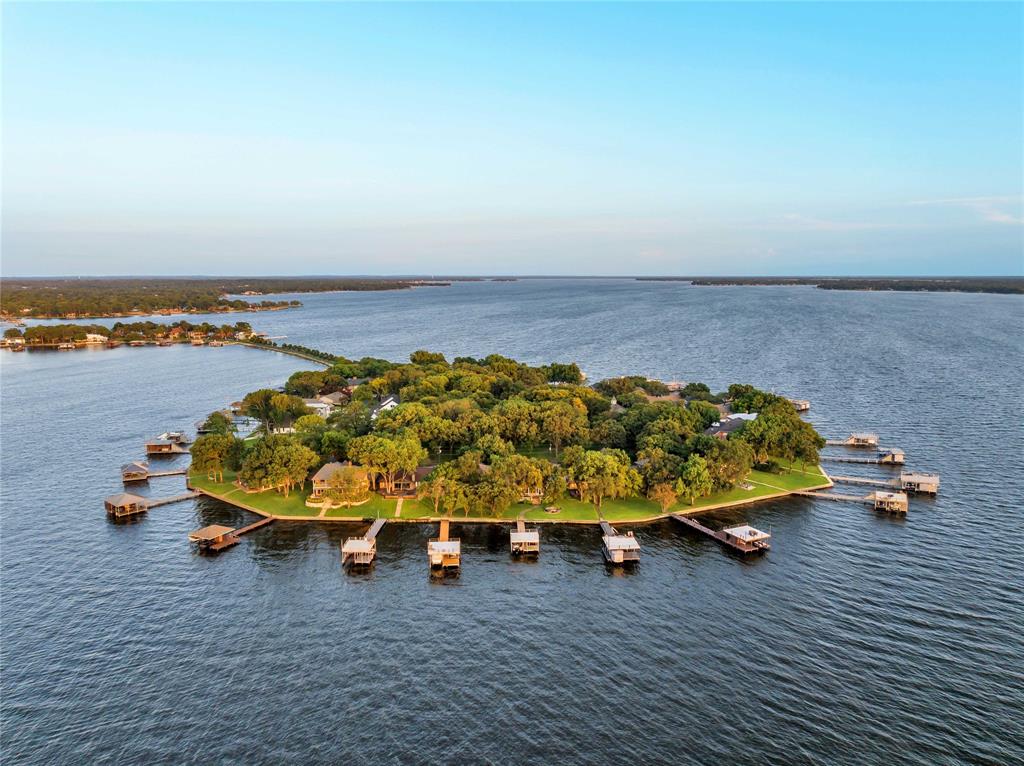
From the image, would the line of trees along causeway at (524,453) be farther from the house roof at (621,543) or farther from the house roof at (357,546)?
the house roof at (357,546)

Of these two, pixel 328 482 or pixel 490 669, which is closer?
pixel 490 669

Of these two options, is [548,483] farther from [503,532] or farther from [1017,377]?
[1017,377]

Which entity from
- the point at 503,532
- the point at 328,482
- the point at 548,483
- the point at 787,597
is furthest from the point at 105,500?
the point at 787,597

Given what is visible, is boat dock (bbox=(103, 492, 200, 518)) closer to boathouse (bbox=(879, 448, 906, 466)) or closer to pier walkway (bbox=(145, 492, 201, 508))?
pier walkway (bbox=(145, 492, 201, 508))

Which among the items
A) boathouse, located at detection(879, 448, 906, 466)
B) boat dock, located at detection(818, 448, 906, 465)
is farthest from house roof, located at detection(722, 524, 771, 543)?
boathouse, located at detection(879, 448, 906, 466)

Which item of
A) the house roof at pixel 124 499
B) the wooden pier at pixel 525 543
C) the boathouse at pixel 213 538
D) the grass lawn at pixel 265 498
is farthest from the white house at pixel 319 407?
the wooden pier at pixel 525 543
